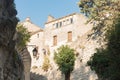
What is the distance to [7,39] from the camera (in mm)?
15633

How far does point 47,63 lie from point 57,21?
44.0 feet

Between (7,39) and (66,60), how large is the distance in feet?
96.6

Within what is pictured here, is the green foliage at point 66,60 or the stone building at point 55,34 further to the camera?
the stone building at point 55,34

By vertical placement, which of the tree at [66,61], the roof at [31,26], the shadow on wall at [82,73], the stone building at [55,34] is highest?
the roof at [31,26]

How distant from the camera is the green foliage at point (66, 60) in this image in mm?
44406

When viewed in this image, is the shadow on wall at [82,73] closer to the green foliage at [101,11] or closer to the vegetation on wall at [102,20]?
the vegetation on wall at [102,20]

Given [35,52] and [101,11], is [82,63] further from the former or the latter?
[35,52]

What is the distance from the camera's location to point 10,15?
627 inches

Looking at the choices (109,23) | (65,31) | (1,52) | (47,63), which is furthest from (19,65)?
(65,31)

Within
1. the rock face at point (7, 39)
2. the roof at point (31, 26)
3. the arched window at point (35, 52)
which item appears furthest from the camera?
the roof at point (31, 26)

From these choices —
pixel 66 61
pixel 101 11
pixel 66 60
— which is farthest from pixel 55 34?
pixel 101 11

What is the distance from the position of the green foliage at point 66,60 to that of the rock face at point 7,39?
27364 mm

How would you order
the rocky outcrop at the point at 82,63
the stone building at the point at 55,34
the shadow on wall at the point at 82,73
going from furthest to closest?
the stone building at the point at 55,34 < the rocky outcrop at the point at 82,63 < the shadow on wall at the point at 82,73

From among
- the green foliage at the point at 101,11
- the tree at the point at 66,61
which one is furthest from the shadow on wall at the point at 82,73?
the green foliage at the point at 101,11
